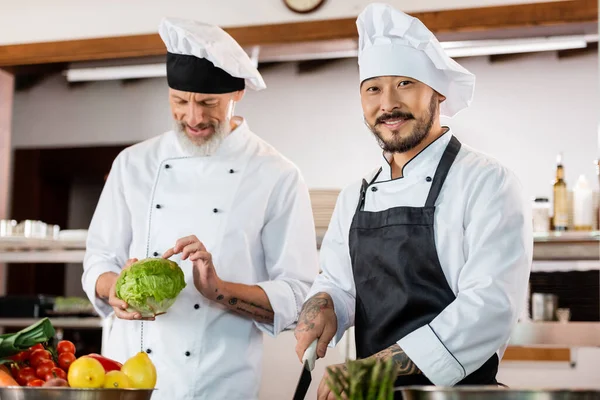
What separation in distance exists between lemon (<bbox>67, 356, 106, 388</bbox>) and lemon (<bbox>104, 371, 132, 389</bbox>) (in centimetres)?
1

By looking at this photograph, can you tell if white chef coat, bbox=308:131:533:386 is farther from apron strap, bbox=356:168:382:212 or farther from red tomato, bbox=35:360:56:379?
red tomato, bbox=35:360:56:379

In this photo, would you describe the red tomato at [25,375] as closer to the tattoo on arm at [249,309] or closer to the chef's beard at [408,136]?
the tattoo on arm at [249,309]

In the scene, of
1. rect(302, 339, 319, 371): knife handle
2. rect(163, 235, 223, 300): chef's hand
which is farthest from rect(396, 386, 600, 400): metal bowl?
rect(163, 235, 223, 300): chef's hand

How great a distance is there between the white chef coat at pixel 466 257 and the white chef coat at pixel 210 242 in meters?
0.43

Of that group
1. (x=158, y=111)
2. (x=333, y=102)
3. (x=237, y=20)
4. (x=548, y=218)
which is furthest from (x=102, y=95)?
(x=548, y=218)

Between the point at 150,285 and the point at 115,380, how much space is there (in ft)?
2.51

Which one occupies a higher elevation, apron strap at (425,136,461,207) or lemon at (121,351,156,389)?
apron strap at (425,136,461,207)

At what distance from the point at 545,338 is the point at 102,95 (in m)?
4.72

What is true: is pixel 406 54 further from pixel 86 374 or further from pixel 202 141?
pixel 86 374

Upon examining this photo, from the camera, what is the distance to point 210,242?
267cm

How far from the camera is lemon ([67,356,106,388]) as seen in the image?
1.52 m

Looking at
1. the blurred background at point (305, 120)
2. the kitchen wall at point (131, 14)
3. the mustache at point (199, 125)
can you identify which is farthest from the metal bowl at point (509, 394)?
the kitchen wall at point (131, 14)

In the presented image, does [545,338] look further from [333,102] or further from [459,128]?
[333,102]

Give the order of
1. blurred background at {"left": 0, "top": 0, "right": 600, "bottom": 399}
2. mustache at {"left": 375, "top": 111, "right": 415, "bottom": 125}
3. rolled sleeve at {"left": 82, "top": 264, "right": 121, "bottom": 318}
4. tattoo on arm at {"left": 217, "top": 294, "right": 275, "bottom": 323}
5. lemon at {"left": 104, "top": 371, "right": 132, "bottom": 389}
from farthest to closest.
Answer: blurred background at {"left": 0, "top": 0, "right": 600, "bottom": 399} < rolled sleeve at {"left": 82, "top": 264, "right": 121, "bottom": 318} < tattoo on arm at {"left": 217, "top": 294, "right": 275, "bottom": 323} < mustache at {"left": 375, "top": 111, "right": 415, "bottom": 125} < lemon at {"left": 104, "top": 371, "right": 132, "bottom": 389}
